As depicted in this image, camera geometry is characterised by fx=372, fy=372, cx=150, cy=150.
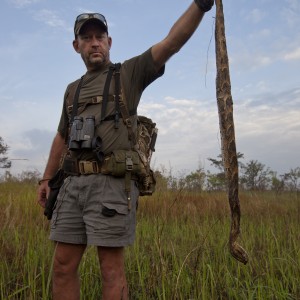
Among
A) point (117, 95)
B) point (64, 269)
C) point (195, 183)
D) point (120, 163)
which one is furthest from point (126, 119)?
point (195, 183)

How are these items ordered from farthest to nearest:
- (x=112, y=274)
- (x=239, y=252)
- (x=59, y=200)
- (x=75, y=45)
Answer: (x=75, y=45), (x=59, y=200), (x=112, y=274), (x=239, y=252)

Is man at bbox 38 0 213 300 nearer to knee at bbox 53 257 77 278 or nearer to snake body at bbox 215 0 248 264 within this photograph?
knee at bbox 53 257 77 278

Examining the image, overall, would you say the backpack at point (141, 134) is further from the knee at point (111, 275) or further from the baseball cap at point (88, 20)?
the knee at point (111, 275)

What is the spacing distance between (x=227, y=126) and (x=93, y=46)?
1215mm

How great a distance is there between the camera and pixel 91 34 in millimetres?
2588

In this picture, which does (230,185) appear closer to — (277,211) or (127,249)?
(127,249)

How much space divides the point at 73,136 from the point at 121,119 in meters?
0.32

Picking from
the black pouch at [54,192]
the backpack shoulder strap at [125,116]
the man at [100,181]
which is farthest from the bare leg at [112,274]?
the backpack shoulder strap at [125,116]

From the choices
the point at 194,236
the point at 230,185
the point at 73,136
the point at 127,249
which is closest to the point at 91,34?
the point at 73,136

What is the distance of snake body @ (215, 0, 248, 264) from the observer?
5.97 feet

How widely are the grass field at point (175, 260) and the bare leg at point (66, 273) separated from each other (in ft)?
0.39

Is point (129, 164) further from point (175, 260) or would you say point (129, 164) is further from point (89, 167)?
point (175, 260)

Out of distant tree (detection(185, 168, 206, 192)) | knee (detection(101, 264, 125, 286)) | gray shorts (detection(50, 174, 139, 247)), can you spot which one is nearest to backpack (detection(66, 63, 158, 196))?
gray shorts (detection(50, 174, 139, 247))

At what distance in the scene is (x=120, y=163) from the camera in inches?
87.4
